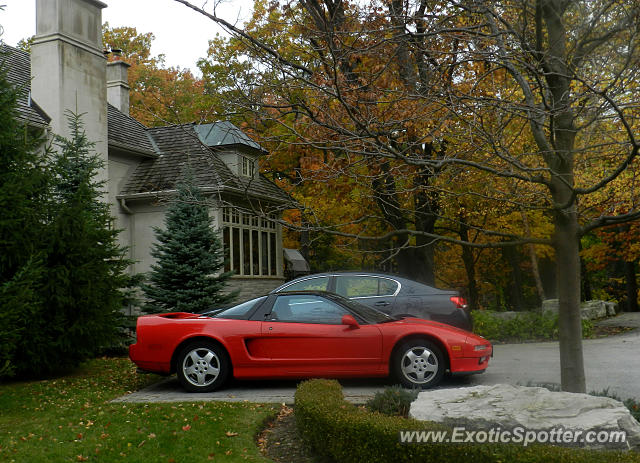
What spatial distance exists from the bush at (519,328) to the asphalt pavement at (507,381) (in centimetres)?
210

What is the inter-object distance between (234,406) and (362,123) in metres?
4.00

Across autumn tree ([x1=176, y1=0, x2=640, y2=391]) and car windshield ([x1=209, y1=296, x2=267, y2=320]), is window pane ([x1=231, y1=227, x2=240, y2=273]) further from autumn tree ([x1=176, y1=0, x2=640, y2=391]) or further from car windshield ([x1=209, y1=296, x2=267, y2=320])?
autumn tree ([x1=176, y1=0, x2=640, y2=391])

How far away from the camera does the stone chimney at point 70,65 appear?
16625 millimetres

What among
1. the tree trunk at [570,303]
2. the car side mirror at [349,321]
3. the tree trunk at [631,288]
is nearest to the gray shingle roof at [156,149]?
the car side mirror at [349,321]

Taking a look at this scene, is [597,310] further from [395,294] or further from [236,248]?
[236,248]

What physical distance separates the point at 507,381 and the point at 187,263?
350 inches

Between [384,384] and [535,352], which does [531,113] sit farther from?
[535,352]

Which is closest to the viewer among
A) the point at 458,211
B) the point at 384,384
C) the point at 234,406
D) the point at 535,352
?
the point at 234,406

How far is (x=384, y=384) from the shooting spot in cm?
912

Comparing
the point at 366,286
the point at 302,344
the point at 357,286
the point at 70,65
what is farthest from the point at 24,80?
the point at 302,344

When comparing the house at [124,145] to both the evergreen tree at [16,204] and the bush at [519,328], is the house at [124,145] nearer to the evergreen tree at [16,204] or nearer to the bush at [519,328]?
the evergreen tree at [16,204]

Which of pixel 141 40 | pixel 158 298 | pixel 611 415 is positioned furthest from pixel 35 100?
pixel 141 40

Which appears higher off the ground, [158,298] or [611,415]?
[158,298]

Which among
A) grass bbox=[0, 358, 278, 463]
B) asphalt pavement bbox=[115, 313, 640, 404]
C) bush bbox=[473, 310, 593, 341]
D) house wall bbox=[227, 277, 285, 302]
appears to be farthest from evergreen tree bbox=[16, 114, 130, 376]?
bush bbox=[473, 310, 593, 341]
